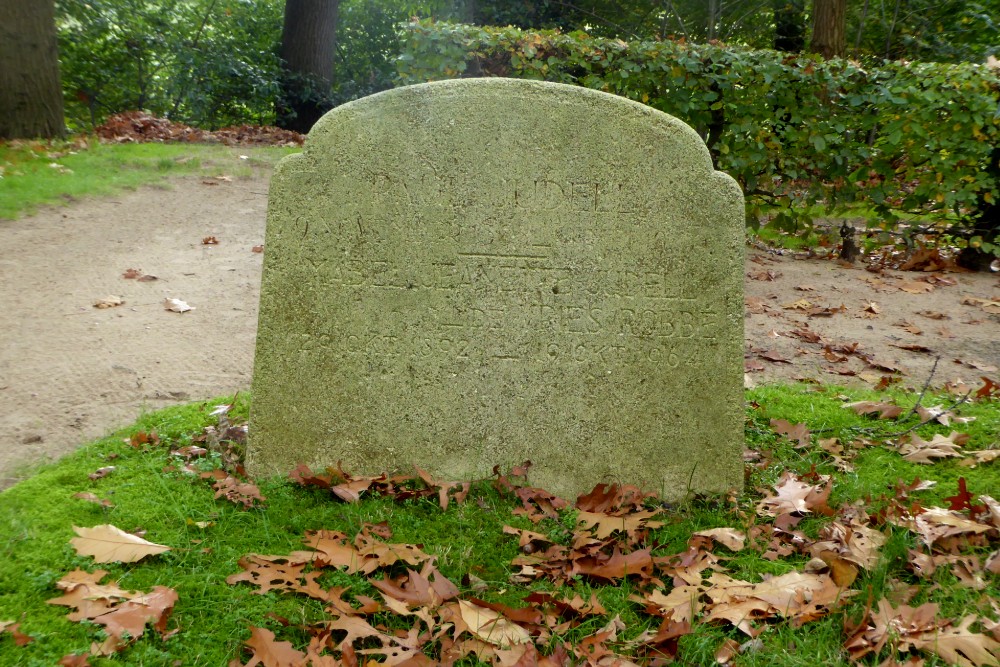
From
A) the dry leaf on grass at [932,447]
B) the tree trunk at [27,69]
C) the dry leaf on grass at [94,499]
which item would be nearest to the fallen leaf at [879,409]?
the dry leaf on grass at [932,447]

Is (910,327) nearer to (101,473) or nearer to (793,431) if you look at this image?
(793,431)

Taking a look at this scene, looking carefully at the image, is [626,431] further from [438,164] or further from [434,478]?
[438,164]

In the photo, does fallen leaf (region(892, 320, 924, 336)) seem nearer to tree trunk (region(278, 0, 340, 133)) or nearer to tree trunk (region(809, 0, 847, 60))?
tree trunk (region(809, 0, 847, 60))

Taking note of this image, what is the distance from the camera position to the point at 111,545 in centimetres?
285

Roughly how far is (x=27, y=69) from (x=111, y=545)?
9.77 meters

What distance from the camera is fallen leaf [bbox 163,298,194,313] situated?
19.9 feet

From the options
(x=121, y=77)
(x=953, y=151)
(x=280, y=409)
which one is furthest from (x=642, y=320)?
(x=121, y=77)

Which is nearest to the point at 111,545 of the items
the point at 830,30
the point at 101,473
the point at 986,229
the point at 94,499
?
the point at 94,499

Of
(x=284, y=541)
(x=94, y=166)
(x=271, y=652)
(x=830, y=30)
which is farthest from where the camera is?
(x=830, y=30)

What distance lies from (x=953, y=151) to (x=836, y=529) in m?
5.73

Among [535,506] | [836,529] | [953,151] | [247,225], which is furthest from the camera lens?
Answer: [247,225]

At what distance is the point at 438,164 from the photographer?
11.1 ft

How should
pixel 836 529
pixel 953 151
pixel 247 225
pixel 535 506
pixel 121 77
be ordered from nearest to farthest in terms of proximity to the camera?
pixel 836 529 → pixel 535 506 → pixel 953 151 → pixel 247 225 → pixel 121 77

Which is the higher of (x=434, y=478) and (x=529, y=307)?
(x=529, y=307)
